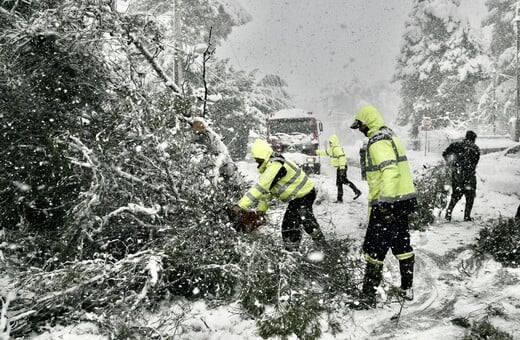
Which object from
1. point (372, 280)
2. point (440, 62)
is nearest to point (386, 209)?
point (372, 280)

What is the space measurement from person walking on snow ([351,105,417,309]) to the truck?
9.57 metres

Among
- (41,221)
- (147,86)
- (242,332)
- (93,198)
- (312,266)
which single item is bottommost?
(242,332)

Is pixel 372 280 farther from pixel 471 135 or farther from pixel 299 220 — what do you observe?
pixel 471 135

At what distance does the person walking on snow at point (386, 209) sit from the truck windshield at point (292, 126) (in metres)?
11.0

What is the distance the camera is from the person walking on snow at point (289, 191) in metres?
4.08

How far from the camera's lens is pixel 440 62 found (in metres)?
23.8

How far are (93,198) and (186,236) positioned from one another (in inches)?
42.3

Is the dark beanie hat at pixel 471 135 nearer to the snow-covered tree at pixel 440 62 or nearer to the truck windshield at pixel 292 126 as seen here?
the truck windshield at pixel 292 126

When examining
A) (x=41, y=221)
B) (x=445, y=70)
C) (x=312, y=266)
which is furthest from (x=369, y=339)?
(x=445, y=70)

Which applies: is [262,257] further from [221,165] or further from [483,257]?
[483,257]

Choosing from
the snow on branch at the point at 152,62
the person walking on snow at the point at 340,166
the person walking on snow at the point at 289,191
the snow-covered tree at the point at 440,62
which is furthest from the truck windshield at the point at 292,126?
the snow-covered tree at the point at 440,62

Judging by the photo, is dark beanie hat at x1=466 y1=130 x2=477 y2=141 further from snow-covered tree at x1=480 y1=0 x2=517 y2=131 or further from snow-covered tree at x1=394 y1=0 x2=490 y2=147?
snow-covered tree at x1=480 y1=0 x2=517 y2=131

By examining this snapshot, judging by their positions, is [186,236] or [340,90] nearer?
[186,236]

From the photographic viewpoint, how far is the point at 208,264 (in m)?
3.59
